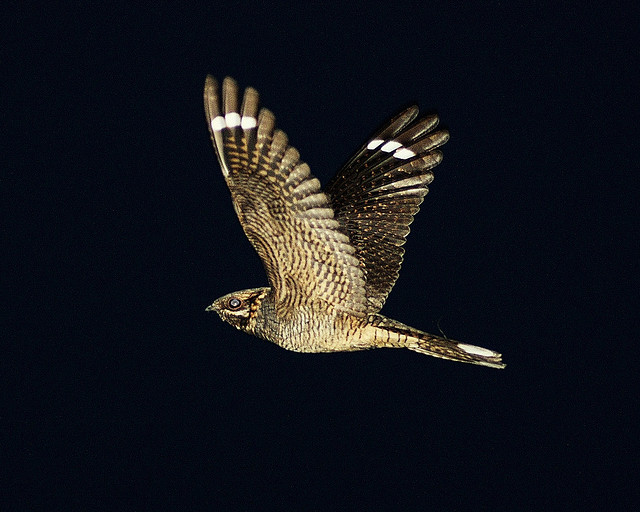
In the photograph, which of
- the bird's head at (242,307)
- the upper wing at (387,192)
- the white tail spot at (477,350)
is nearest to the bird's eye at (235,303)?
the bird's head at (242,307)

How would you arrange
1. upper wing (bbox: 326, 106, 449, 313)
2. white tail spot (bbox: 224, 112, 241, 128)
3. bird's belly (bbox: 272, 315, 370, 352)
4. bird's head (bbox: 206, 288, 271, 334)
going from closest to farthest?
white tail spot (bbox: 224, 112, 241, 128)
bird's belly (bbox: 272, 315, 370, 352)
bird's head (bbox: 206, 288, 271, 334)
upper wing (bbox: 326, 106, 449, 313)

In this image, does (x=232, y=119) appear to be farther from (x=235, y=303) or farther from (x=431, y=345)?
(x=431, y=345)

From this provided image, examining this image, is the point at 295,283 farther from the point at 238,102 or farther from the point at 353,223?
the point at 238,102

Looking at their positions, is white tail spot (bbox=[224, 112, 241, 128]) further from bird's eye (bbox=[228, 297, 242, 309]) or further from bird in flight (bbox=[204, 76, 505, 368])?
bird's eye (bbox=[228, 297, 242, 309])

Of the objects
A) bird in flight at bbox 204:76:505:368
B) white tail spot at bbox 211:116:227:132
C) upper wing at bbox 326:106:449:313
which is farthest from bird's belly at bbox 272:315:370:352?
white tail spot at bbox 211:116:227:132

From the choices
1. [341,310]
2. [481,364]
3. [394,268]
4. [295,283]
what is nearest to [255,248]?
Answer: [295,283]

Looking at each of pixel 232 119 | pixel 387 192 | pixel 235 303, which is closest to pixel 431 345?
pixel 387 192

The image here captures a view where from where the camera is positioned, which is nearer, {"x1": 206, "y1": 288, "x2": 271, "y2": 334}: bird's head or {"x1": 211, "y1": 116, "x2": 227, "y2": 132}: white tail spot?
{"x1": 211, "y1": 116, "x2": 227, "y2": 132}: white tail spot
